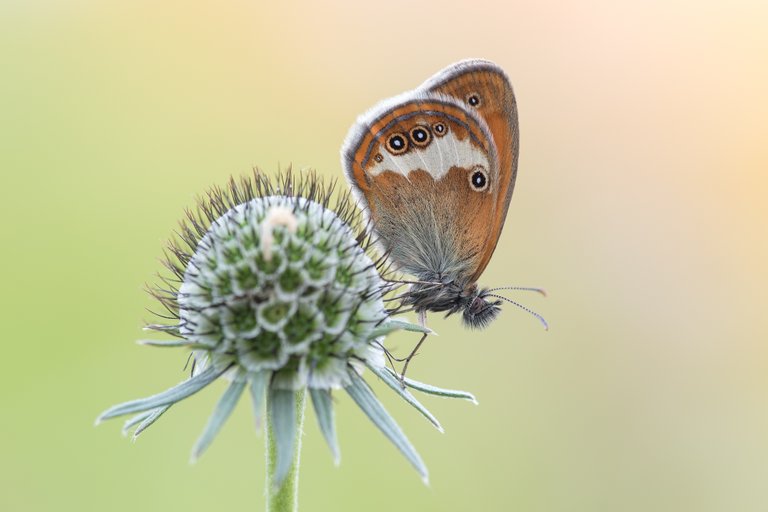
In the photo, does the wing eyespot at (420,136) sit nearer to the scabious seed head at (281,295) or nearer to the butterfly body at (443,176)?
the butterfly body at (443,176)

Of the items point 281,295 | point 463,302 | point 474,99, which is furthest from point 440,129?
point 281,295

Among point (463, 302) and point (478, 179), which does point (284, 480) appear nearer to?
point (463, 302)

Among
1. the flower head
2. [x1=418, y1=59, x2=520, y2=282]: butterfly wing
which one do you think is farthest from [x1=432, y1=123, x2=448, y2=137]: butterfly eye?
the flower head

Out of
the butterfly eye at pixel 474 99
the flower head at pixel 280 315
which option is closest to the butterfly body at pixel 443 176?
the butterfly eye at pixel 474 99

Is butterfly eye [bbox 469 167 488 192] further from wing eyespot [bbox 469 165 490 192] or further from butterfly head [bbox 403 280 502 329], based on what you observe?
butterfly head [bbox 403 280 502 329]

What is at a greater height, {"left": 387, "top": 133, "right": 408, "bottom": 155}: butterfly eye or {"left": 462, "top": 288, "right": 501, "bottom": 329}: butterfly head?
{"left": 387, "top": 133, "right": 408, "bottom": 155}: butterfly eye

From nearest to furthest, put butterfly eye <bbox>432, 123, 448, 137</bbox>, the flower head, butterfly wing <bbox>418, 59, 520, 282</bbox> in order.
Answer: the flower head → butterfly wing <bbox>418, 59, 520, 282</bbox> → butterfly eye <bbox>432, 123, 448, 137</bbox>
